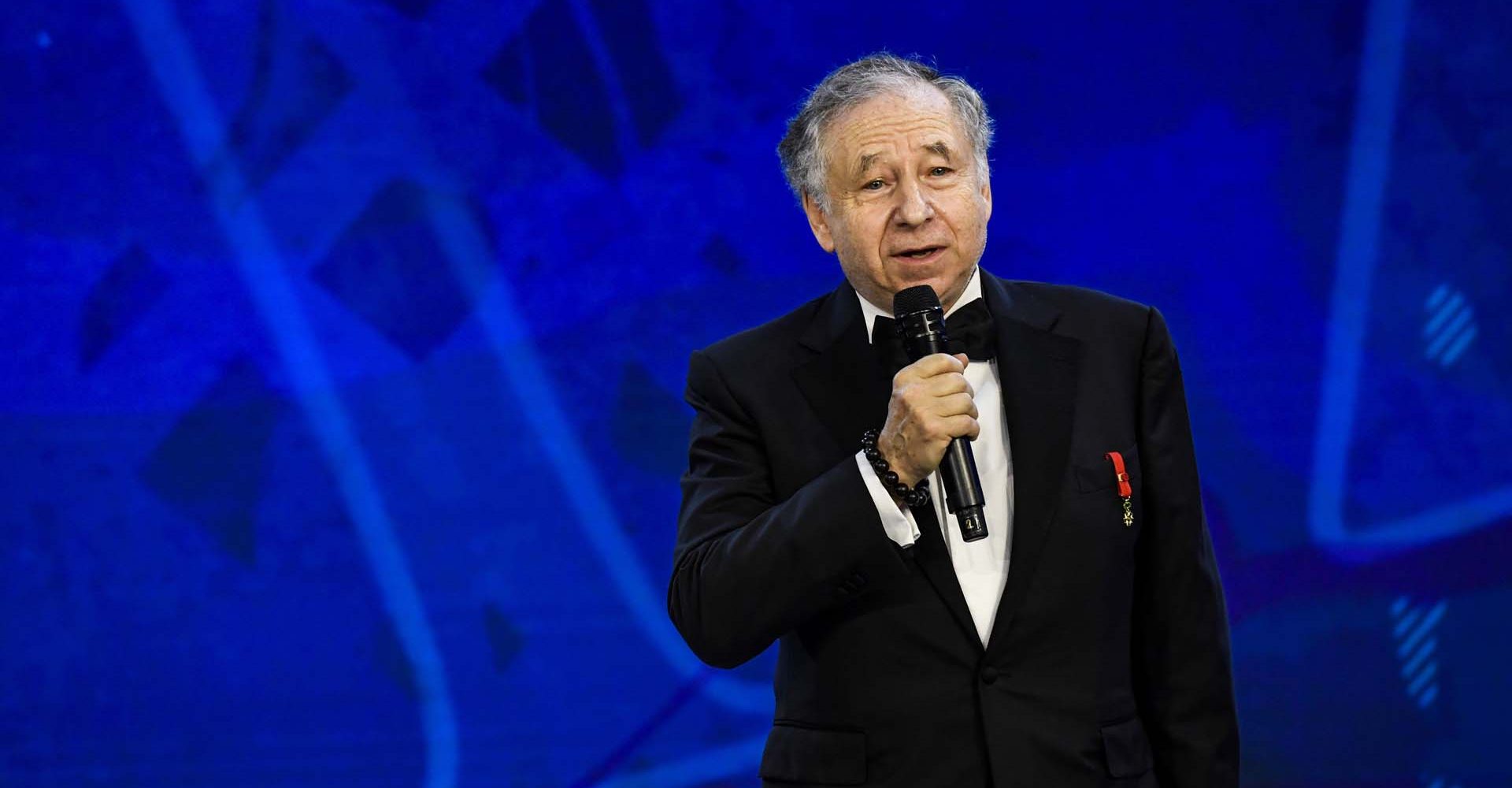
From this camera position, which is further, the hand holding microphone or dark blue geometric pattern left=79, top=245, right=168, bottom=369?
dark blue geometric pattern left=79, top=245, right=168, bottom=369

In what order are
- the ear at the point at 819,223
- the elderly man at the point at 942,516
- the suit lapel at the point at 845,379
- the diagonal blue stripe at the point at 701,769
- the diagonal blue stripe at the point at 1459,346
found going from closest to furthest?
1. the elderly man at the point at 942,516
2. the suit lapel at the point at 845,379
3. the ear at the point at 819,223
4. the diagonal blue stripe at the point at 1459,346
5. the diagonal blue stripe at the point at 701,769

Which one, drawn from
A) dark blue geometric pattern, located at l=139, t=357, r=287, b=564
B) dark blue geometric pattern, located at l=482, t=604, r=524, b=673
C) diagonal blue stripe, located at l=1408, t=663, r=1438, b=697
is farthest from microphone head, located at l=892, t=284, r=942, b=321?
dark blue geometric pattern, located at l=139, t=357, r=287, b=564

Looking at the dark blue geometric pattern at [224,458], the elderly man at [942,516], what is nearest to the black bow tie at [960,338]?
the elderly man at [942,516]

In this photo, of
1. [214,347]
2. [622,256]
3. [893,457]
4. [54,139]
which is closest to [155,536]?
[214,347]

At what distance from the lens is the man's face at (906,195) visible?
1.60m

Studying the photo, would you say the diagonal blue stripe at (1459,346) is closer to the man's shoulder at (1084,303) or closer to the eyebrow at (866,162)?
the man's shoulder at (1084,303)

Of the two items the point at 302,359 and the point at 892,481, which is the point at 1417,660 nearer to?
the point at 892,481

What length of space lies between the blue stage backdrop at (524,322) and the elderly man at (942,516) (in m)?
1.37

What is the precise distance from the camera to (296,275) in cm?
312

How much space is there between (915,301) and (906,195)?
0.18m

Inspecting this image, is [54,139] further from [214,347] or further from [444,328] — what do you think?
[444,328]

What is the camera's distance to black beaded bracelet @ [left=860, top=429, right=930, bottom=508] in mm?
1365

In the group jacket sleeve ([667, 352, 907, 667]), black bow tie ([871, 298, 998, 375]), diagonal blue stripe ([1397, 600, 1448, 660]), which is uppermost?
black bow tie ([871, 298, 998, 375])

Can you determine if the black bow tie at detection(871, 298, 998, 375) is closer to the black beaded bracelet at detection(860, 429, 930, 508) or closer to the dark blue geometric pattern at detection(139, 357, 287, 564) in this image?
the black beaded bracelet at detection(860, 429, 930, 508)
